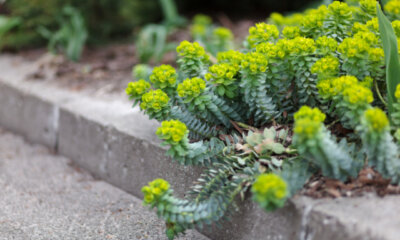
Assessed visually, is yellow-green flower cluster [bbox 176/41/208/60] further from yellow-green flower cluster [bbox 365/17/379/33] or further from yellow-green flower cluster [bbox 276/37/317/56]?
yellow-green flower cluster [bbox 365/17/379/33]

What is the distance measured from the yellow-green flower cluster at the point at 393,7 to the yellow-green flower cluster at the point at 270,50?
0.52 m

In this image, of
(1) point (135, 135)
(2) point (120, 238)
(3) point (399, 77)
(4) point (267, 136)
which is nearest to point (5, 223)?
(2) point (120, 238)

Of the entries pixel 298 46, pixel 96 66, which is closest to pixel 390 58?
pixel 298 46

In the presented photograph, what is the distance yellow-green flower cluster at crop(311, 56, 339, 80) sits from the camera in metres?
1.56

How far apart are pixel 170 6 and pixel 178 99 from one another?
189cm

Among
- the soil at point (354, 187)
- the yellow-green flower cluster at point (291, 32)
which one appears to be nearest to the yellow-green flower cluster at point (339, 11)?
the yellow-green flower cluster at point (291, 32)

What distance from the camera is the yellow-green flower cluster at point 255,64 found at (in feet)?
5.33

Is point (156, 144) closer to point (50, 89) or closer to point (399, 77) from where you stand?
point (399, 77)

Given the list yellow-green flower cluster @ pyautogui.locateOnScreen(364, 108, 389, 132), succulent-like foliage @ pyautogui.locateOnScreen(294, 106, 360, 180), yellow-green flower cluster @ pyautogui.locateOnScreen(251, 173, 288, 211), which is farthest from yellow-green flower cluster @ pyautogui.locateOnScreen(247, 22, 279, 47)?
yellow-green flower cluster @ pyautogui.locateOnScreen(251, 173, 288, 211)

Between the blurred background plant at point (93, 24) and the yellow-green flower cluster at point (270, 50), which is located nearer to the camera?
the yellow-green flower cluster at point (270, 50)

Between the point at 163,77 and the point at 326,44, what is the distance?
60cm

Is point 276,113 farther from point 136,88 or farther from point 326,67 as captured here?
point 136,88

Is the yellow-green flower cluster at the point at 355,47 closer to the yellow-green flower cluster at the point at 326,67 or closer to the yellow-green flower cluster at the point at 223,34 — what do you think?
the yellow-green flower cluster at the point at 326,67

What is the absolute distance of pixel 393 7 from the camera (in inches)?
72.3
